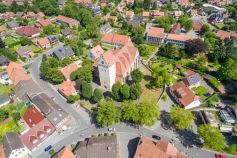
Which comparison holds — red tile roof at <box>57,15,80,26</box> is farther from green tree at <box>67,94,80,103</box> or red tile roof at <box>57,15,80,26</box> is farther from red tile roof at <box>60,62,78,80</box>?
green tree at <box>67,94,80,103</box>

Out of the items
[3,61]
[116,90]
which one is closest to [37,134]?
[116,90]

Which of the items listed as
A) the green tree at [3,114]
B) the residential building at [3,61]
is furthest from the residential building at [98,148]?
the residential building at [3,61]

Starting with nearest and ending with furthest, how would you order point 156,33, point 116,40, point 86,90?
1. point 86,90
2. point 116,40
3. point 156,33

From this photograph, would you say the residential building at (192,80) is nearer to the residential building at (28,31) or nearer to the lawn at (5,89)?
the lawn at (5,89)

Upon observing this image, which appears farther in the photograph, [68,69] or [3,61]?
[3,61]

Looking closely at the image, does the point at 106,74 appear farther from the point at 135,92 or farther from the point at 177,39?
the point at 177,39
